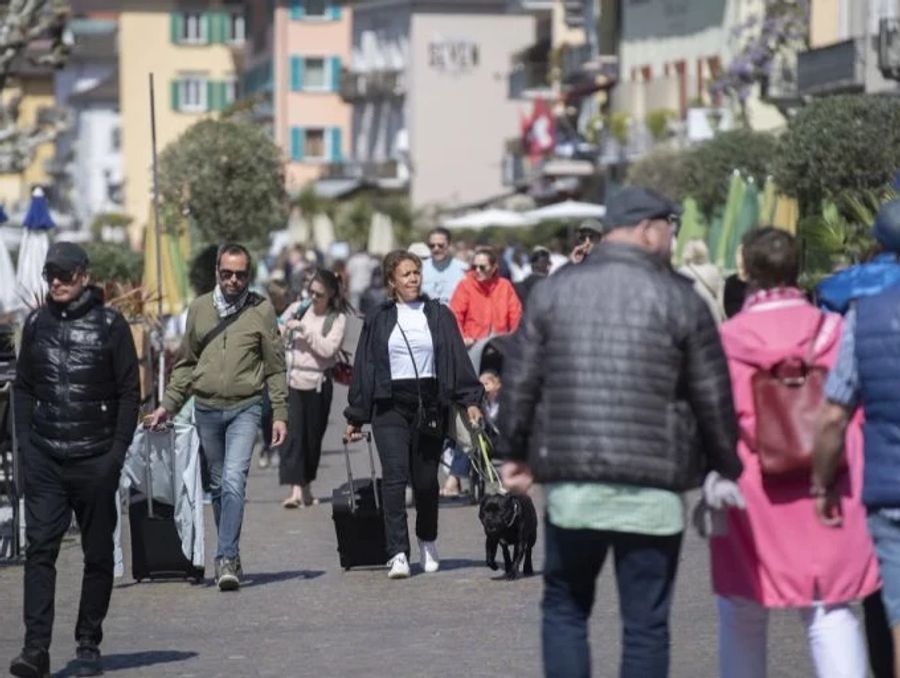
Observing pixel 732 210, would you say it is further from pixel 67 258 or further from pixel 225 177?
pixel 67 258

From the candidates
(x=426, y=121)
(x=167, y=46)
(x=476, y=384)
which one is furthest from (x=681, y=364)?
(x=167, y=46)

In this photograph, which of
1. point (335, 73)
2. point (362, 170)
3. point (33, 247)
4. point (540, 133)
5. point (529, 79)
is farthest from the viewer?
point (335, 73)

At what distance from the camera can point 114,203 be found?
138 metres

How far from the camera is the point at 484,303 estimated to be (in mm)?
22016

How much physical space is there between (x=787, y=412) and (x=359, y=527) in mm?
6967

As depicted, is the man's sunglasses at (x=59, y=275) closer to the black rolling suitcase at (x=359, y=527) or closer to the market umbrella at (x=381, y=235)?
the black rolling suitcase at (x=359, y=527)

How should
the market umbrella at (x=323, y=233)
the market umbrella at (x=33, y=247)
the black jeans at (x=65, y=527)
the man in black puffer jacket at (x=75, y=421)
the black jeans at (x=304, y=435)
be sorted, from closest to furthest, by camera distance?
the black jeans at (x=65, y=527) → the man in black puffer jacket at (x=75, y=421) → the black jeans at (x=304, y=435) → the market umbrella at (x=33, y=247) → the market umbrella at (x=323, y=233)

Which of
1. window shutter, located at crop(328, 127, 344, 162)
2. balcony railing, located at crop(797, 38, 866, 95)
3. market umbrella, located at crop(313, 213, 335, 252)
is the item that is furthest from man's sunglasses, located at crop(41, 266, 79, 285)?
window shutter, located at crop(328, 127, 344, 162)

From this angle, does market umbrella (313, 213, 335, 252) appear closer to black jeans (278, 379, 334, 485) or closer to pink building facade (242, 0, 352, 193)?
pink building facade (242, 0, 352, 193)

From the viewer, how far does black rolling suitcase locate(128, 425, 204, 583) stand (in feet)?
50.0

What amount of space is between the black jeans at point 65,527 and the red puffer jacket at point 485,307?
10.0 m

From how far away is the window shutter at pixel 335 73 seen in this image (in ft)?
379

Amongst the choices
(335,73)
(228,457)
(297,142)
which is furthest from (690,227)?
(297,142)

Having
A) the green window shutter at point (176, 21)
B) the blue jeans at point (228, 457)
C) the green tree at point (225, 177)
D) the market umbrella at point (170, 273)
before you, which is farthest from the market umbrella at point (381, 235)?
the green window shutter at point (176, 21)
